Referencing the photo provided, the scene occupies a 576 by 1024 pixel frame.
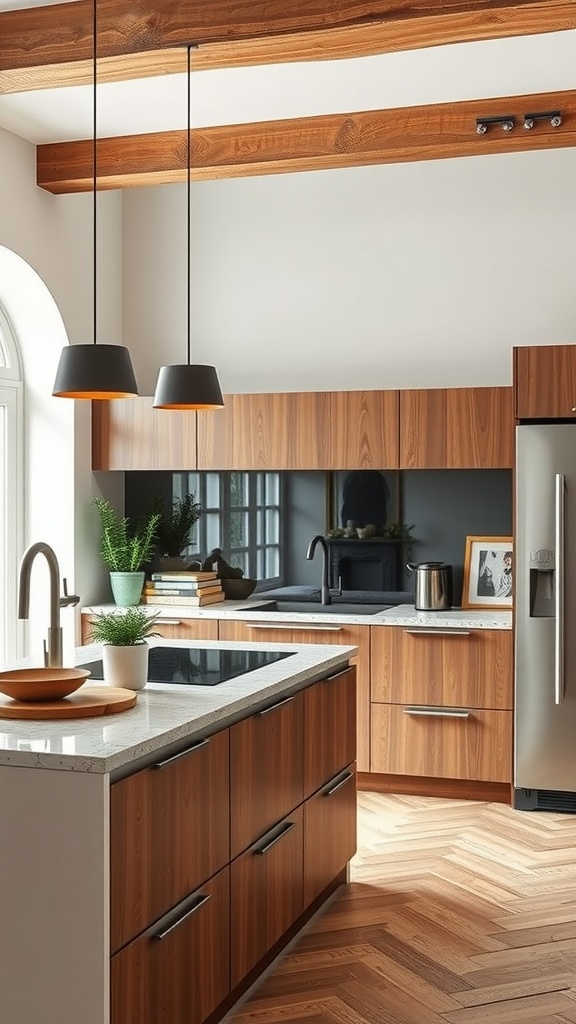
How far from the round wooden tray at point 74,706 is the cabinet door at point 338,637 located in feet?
8.04

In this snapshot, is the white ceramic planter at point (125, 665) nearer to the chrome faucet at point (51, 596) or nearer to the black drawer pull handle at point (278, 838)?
the chrome faucet at point (51, 596)

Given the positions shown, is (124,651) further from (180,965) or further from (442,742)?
(442,742)

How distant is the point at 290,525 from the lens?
6.00 meters

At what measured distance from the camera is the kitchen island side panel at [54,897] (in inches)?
90.8

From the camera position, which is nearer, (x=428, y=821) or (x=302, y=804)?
(x=302, y=804)

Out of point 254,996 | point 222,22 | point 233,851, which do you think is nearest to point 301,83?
point 222,22

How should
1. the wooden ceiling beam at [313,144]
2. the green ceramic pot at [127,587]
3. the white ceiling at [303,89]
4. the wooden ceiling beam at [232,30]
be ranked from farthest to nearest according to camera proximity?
1. the green ceramic pot at [127,587]
2. the wooden ceiling beam at [313,144]
3. the white ceiling at [303,89]
4. the wooden ceiling beam at [232,30]

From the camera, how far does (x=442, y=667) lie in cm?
516

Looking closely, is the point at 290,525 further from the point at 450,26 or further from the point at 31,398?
the point at 450,26

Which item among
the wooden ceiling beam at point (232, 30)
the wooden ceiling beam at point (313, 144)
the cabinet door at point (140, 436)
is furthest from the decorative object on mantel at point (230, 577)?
the wooden ceiling beam at point (232, 30)

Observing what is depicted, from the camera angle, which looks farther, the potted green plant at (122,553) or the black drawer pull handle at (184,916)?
the potted green plant at (122,553)

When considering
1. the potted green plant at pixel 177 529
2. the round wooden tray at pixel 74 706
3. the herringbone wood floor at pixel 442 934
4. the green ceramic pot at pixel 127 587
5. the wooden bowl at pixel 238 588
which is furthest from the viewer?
the potted green plant at pixel 177 529

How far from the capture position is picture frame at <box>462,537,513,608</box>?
556 cm

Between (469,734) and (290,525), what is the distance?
4.96 feet
